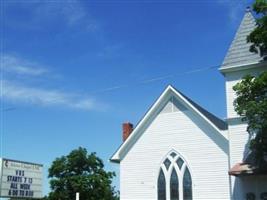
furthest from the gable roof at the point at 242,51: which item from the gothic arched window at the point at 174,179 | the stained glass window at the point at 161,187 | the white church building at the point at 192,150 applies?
the stained glass window at the point at 161,187

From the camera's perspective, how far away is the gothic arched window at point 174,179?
107 ft

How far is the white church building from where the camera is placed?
30.3m

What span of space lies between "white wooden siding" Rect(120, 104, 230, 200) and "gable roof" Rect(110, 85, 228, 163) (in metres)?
0.37

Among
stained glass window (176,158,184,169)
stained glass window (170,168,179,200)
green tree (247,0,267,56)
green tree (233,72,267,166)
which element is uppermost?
green tree (247,0,267,56)

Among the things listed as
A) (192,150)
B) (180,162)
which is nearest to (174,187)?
(180,162)

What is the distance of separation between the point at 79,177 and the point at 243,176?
18.7 m

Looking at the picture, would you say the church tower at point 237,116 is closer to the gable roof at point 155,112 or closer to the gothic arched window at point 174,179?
the gable roof at point 155,112

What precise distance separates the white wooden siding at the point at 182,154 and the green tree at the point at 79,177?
1017 centimetres

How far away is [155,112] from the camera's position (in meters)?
34.6

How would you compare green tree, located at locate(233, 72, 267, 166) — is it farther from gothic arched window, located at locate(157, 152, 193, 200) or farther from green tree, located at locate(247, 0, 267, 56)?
gothic arched window, located at locate(157, 152, 193, 200)

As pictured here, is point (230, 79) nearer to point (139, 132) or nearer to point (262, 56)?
point (262, 56)

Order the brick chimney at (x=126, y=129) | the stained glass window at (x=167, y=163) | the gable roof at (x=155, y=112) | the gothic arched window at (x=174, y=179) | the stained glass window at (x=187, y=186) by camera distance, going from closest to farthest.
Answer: the stained glass window at (x=187, y=186)
the gothic arched window at (x=174, y=179)
the gable roof at (x=155, y=112)
the stained glass window at (x=167, y=163)
the brick chimney at (x=126, y=129)

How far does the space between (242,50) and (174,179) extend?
870 centimetres

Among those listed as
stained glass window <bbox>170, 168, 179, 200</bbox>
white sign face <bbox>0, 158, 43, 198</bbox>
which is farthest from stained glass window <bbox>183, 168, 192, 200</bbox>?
white sign face <bbox>0, 158, 43, 198</bbox>
